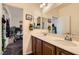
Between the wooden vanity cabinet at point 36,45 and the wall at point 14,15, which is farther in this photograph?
the wooden vanity cabinet at point 36,45

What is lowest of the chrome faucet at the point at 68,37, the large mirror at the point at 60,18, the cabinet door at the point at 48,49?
the cabinet door at the point at 48,49

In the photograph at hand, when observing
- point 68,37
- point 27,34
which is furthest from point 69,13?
point 27,34

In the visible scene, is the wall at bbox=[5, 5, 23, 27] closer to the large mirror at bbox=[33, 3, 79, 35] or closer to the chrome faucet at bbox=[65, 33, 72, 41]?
the large mirror at bbox=[33, 3, 79, 35]

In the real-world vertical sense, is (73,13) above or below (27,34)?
above

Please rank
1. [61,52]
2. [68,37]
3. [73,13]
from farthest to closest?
[68,37], [73,13], [61,52]

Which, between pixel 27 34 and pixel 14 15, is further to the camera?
pixel 27 34

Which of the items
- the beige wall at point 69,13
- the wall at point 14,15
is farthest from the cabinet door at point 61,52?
the wall at point 14,15

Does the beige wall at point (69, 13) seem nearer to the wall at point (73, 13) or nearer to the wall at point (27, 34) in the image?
the wall at point (73, 13)

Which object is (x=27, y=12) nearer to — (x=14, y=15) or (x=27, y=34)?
(x=14, y=15)

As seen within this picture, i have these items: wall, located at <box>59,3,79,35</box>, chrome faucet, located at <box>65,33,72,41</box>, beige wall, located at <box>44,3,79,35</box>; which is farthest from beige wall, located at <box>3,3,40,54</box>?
chrome faucet, located at <box>65,33,72,41</box>

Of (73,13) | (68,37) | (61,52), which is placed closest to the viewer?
(61,52)

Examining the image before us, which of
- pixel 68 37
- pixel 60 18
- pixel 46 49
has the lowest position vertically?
pixel 46 49
